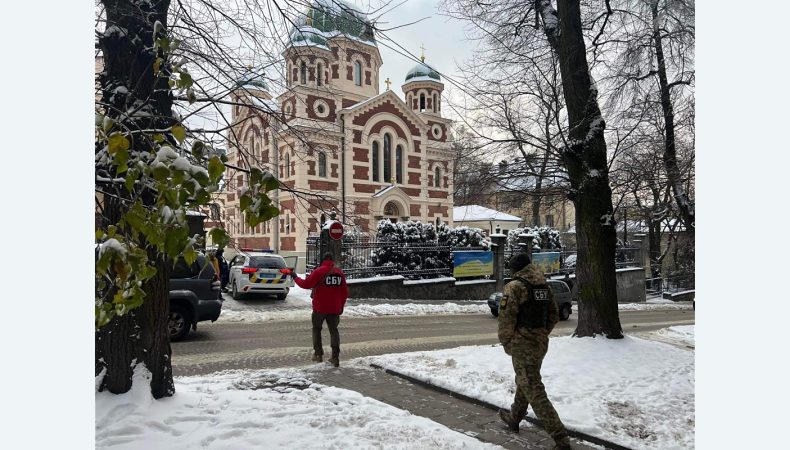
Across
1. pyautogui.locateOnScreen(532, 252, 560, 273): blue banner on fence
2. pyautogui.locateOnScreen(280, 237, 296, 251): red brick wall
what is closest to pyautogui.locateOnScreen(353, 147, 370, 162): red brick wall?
pyautogui.locateOnScreen(280, 237, 296, 251): red brick wall

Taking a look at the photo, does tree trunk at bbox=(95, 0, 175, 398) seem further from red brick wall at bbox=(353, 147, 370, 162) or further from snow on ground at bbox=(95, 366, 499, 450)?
red brick wall at bbox=(353, 147, 370, 162)

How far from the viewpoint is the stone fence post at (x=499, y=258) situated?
2228 cm

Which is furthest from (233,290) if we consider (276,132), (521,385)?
(521,385)

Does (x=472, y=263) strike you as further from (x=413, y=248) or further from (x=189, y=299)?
(x=189, y=299)

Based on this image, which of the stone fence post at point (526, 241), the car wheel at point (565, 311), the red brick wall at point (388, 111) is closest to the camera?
the car wheel at point (565, 311)

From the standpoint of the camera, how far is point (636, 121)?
368 inches

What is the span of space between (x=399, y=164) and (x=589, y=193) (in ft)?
85.4

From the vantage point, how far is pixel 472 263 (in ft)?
71.8

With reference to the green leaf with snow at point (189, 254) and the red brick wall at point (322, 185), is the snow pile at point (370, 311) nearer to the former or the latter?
the green leaf with snow at point (189, 254)

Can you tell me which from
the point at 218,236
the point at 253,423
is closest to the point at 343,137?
the point at 253,423

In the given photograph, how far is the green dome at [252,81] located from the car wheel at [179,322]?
5274 millimetres

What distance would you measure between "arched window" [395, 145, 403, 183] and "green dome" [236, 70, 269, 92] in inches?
1098

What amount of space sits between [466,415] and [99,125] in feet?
14.6

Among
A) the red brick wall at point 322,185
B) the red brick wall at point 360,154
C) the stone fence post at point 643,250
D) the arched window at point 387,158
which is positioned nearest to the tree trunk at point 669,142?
the stone fence post at point 643,250
